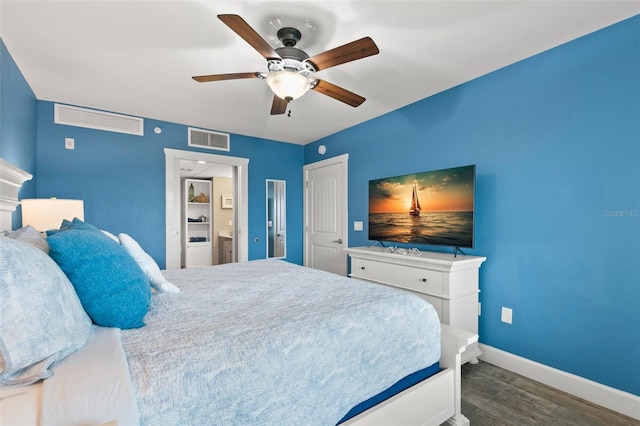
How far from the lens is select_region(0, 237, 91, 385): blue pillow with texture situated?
75 centimetres

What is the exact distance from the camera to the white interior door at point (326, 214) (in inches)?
164

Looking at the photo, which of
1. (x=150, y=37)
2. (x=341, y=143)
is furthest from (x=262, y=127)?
(x=150, y=37)

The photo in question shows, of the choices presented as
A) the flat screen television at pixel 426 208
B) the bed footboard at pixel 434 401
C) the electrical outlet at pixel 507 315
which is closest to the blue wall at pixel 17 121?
the bed footboard at pixel 434 401

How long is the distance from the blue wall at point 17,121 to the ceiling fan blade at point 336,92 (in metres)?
2.28

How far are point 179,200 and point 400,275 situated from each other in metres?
2.98

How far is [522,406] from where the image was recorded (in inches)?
74.9

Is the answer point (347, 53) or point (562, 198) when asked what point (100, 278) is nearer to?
point (347, 53)

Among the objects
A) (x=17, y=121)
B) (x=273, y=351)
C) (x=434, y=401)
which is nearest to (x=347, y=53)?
(x=273, y=351)

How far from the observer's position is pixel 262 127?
402 cm

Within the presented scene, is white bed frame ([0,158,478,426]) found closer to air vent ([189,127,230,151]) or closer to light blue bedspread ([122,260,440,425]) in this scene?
light blue bedspread ([122,260,440,425])

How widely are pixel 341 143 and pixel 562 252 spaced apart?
2884 millimetres

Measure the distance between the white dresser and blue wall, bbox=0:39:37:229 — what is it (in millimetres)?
3272

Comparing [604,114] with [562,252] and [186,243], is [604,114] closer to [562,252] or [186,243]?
[562,252]

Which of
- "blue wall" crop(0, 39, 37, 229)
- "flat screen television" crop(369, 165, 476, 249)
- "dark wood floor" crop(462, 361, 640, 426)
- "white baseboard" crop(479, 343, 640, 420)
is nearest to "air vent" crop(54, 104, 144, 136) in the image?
"blue wall" crop(0, 39, 37, 229)
